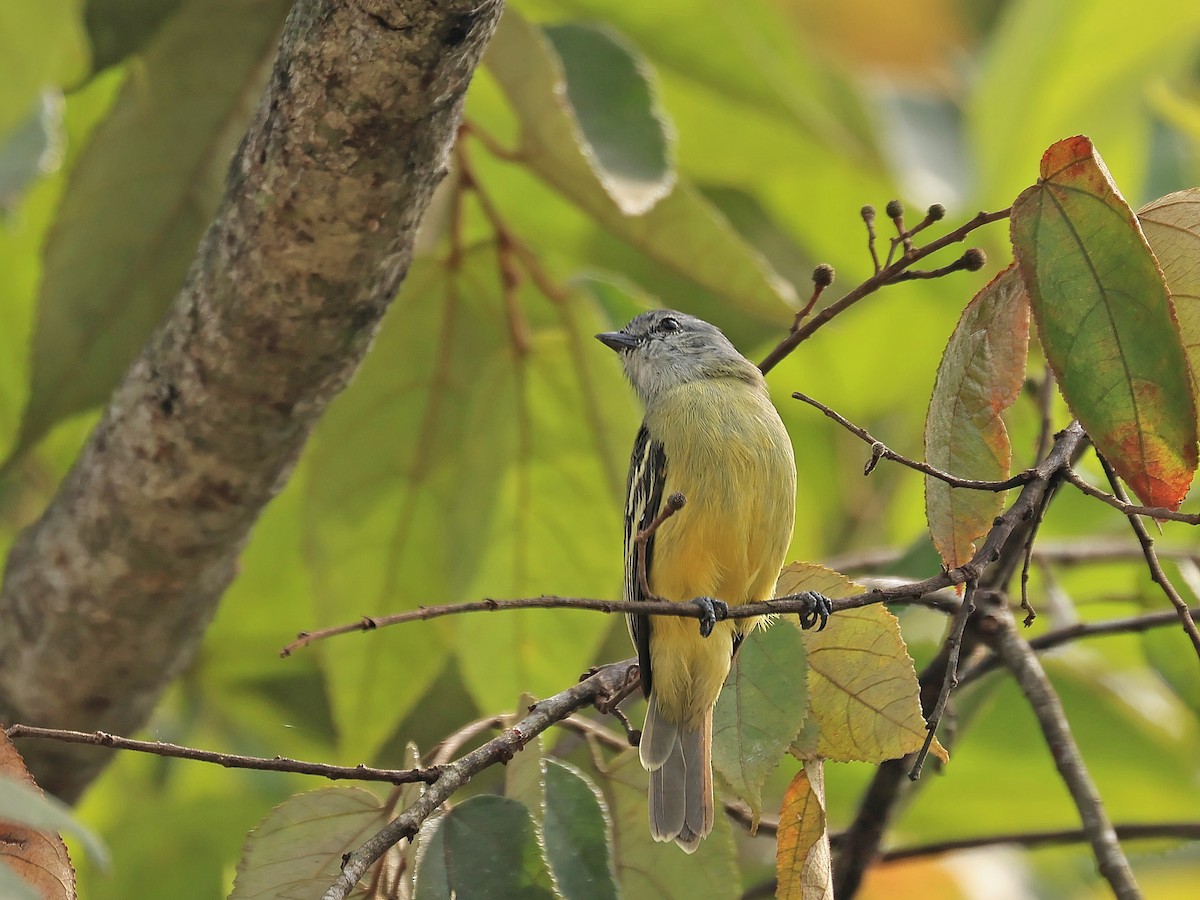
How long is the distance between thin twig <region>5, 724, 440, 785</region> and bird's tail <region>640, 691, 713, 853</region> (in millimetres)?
351

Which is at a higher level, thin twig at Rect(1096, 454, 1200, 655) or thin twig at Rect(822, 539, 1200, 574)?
thin twig at Rect(822, 539, 1200, 574)

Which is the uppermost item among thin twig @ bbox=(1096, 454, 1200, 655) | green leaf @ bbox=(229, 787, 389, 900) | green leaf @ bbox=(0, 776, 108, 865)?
thin twig @ bbox=(1096, 454, 1200, 655)

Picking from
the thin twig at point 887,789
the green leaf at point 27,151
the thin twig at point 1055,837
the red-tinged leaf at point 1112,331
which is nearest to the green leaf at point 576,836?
the thin twig at point 887,789

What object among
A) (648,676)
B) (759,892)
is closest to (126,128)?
(648,676)

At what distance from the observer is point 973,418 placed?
1.40 meters

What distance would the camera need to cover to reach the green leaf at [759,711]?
1.37 m

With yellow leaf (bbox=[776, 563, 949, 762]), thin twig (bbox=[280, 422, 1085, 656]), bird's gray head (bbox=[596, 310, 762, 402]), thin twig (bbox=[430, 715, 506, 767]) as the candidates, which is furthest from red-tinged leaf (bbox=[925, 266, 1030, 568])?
bird's gray head (bbox=[596, 310, 762, 402])

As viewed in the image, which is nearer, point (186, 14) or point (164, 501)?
point (164, 501)

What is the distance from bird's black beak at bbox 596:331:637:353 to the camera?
255 cm

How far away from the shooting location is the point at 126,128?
2.25m

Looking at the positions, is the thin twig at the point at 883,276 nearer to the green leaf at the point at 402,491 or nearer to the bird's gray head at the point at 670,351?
the green leaf at the point at 402,491

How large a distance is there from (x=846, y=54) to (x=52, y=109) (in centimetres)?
372

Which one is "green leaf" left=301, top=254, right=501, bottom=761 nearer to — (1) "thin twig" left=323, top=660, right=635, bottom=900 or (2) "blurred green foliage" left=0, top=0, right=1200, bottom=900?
(2) "blurred green foliage" left=0, top=0, right=1200, bottom=900

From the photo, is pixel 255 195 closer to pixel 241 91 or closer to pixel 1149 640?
pixel 241 91
